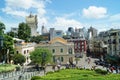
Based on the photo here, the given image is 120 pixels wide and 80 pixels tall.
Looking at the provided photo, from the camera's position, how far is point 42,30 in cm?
17638

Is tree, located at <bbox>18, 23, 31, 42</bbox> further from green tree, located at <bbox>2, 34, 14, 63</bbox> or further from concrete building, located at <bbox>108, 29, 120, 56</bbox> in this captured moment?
concrete building, located at <bbox>108, 29, 120, 56</bbox>

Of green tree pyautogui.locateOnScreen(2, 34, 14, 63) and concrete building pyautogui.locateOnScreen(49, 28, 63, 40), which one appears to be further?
concrete building pyautogui.locateOnScreen(49, 28, 63, 40)

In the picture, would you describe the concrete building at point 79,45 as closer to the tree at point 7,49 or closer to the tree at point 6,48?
the tree at point 7,49

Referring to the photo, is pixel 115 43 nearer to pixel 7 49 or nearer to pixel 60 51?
pixel 60 51

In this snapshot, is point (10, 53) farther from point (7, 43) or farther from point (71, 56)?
point (71, 56)

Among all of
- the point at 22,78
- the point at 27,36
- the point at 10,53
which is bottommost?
the point at 22,78

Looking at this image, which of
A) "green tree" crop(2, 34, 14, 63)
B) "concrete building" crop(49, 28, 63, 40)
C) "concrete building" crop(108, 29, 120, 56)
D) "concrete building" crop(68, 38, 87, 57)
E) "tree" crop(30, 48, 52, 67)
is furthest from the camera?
"concrete building" crop(49, 28, 63, 40)

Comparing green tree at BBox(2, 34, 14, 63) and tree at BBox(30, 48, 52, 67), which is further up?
green tree at BBox(2, 34, 14, 63)

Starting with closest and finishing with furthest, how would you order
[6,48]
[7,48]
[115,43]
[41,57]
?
[41,57] < [6,48] < [7,48] < [115,43]

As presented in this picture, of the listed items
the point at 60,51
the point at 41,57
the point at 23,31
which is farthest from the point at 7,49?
the point at 23,31

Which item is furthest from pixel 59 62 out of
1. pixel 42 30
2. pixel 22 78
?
pixel 42 30

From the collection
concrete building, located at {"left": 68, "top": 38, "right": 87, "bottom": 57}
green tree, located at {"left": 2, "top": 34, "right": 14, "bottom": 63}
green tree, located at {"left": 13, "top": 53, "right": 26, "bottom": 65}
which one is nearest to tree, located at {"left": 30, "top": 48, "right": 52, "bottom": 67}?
green tree, located at {"left": 13, "top": 53, "right": 26, "bottom": 65}

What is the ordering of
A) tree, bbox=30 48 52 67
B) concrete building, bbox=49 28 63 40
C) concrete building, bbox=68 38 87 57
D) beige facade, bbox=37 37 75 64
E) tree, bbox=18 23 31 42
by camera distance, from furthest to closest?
concrete building, bbox=49 28 63 40
concrete building, bbox=68 38 87 57
tree, bbox=18 23 31 42
beige facade, bbox=37 37 75 64
tree, bbox=30 48 52 67

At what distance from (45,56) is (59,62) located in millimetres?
14415
